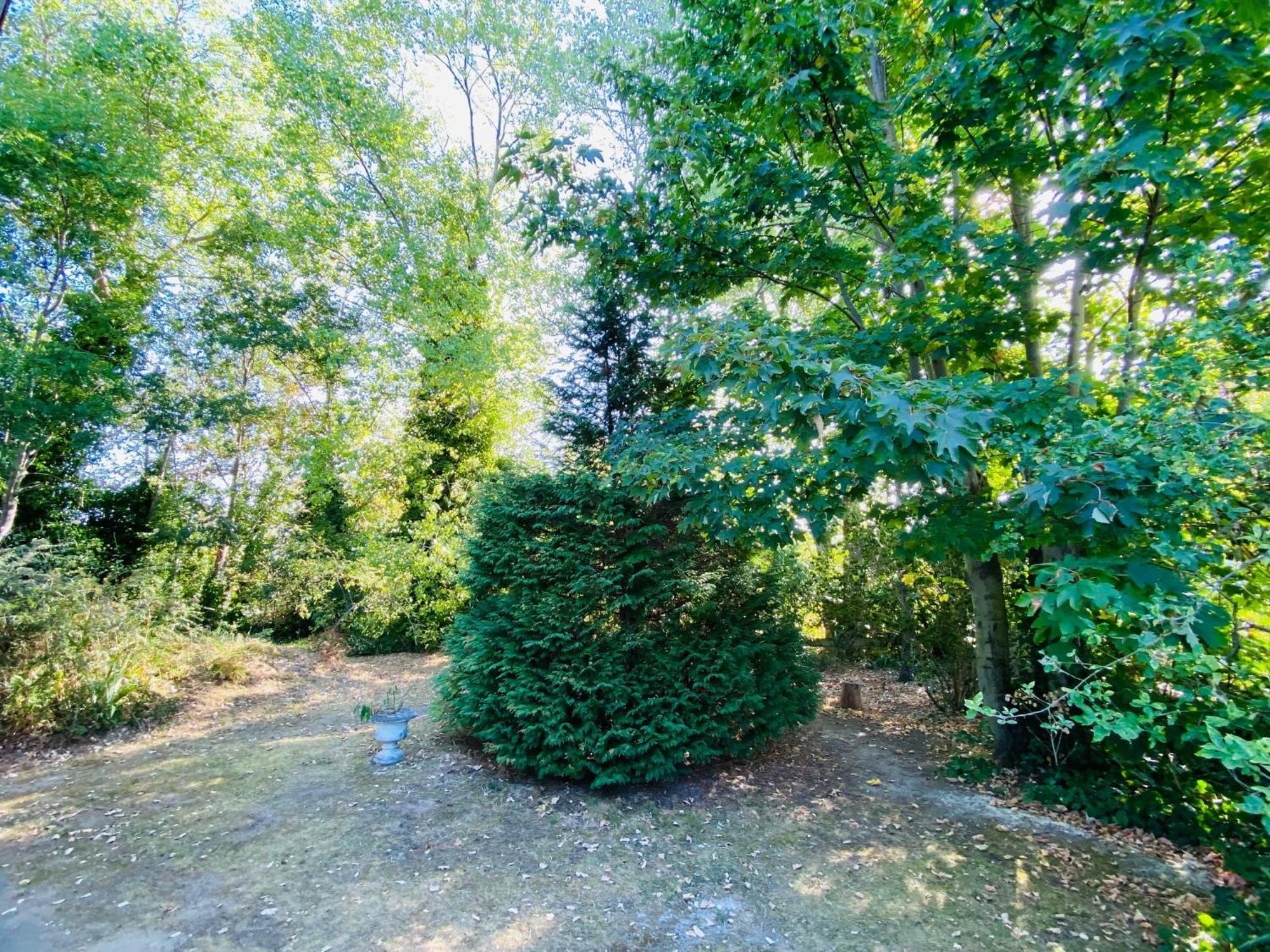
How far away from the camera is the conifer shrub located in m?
4.21

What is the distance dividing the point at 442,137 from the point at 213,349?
6.20m

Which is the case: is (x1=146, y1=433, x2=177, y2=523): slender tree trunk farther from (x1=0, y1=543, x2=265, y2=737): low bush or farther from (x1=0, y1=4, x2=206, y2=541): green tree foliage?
(x1=0, y1=543, x2=265, y2=737): low bush

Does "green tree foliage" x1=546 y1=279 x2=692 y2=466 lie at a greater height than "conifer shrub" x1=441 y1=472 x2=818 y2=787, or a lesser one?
greater

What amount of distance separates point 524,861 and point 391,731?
6.12 feet

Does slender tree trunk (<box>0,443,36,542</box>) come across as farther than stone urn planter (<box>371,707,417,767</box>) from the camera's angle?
Yes

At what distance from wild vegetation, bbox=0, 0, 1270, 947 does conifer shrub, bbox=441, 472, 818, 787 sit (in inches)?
1.5

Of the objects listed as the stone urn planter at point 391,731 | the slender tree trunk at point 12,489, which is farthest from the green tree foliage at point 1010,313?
the slender tree trunk at point 12,489

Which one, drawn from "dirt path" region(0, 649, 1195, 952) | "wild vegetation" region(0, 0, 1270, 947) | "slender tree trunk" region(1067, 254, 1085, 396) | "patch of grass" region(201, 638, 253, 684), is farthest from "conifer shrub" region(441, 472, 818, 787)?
"patch of grass" region(201, 638, 253, 684)

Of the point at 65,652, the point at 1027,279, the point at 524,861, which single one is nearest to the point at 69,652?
the point at 65,652

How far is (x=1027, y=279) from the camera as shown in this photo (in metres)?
3.75

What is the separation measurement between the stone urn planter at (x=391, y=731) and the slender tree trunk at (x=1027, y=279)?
563 cm

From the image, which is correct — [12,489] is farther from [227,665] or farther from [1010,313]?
[1010,313]

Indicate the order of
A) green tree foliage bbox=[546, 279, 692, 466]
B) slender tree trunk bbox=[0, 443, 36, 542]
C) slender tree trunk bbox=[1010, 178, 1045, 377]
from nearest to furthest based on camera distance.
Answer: slender tree trunk bbox=[1010, 178, 1045, 377]
green tree foliage bbox=[546, 279, 692, 466]
slender tree trunk bbox=[0, 443, 36, 542]

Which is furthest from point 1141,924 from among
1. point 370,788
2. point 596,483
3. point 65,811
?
point 65,811
